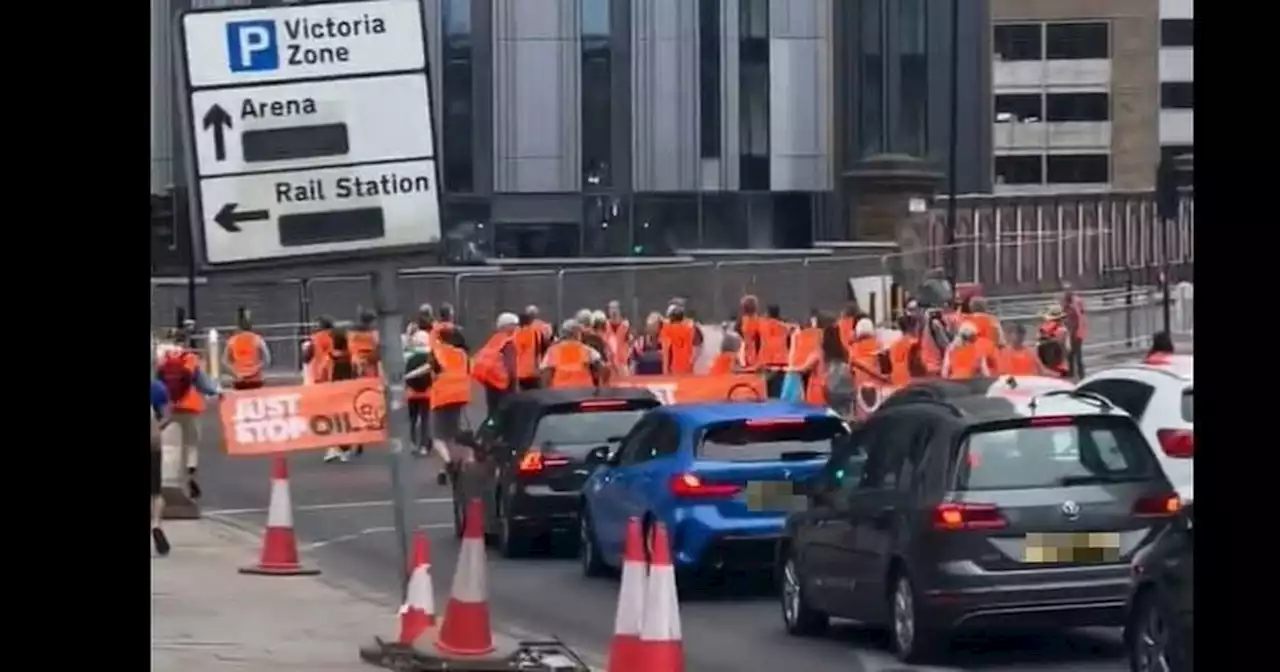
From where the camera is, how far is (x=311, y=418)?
39.1 feet

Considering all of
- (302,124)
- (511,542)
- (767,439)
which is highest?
(302,124)

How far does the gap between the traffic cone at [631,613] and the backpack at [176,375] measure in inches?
317

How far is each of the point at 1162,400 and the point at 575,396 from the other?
437cm

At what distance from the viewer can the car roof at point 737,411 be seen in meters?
13.4

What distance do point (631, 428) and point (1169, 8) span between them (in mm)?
4555

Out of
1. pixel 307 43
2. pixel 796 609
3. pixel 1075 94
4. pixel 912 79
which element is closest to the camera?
pixel 307 43

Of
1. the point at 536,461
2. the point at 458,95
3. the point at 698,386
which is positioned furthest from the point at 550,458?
the point at 458,95

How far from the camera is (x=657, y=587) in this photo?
31.6 ft

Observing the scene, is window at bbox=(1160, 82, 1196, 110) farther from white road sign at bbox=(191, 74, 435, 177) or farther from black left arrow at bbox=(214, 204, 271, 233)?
black left arrow at bbox=(214, 204, 271, 233)

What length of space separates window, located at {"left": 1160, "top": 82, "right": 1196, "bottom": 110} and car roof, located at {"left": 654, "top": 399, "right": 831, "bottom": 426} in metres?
2.65

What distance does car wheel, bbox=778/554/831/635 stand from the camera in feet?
40.4

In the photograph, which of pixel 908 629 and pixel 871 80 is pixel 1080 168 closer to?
pixel 871 80
